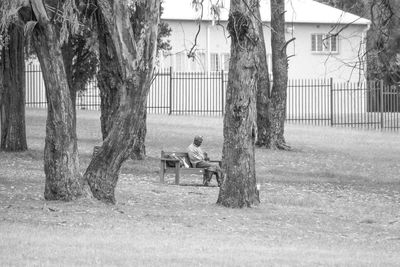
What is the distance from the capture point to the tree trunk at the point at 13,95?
82.5 ft

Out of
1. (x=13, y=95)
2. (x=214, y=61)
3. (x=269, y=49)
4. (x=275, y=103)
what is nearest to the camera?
(x=13, y=95)

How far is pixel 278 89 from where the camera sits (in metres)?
30.9

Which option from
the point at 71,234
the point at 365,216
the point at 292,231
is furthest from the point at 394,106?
the point at 71,234

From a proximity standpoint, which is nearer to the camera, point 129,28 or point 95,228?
point 95,228

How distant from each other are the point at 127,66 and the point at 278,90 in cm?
1564

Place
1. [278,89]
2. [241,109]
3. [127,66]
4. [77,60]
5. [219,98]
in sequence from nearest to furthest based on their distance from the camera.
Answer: [127,66] → [241,109] → [77,60] → [278,89] → [219,98]

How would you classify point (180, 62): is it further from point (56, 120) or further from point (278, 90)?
point (56, 120)

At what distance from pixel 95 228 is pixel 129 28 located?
3.80 meters

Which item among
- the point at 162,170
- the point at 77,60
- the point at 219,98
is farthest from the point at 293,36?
the point at 162,170

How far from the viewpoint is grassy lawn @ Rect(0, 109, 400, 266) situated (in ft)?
37.0

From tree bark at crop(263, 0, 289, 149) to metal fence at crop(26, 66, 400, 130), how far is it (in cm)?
1134

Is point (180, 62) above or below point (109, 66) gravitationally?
above

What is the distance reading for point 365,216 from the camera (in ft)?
A: 60.5

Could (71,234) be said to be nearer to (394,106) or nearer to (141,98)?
(141,98)
